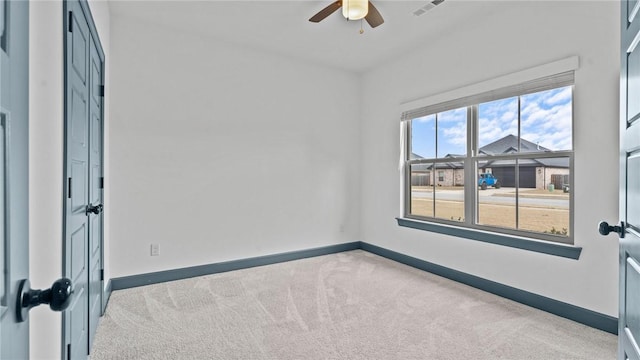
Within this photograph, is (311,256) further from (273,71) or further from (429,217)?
(273,71)

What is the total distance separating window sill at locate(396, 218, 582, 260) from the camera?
2.63 m

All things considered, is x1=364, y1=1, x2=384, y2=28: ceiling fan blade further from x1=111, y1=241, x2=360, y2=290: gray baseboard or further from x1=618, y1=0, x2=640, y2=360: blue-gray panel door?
x1=111, y1=241, x2=360, y2=290: gray baseboard

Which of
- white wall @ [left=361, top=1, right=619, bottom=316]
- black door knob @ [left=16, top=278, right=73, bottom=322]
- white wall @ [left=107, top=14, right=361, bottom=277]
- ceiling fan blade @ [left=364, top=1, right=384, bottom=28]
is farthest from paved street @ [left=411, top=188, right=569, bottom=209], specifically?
black door knob @ [left=16, top=278, right=73, bottom=322]

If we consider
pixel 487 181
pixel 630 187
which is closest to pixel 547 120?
pixel 487 181

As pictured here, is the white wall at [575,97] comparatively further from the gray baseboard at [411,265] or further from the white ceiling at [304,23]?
the white ceiling at [304,23]

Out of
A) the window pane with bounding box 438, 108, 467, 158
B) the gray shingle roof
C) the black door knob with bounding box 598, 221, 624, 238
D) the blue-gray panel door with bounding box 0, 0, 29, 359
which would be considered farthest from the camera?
the window pane with bounding box 438, 108, 467, 158

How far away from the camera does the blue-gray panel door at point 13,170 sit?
56 centimetres

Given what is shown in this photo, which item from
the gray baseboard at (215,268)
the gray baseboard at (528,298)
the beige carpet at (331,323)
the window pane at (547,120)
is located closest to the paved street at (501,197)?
the window pane at (547,120)

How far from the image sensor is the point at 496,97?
10.3 ft

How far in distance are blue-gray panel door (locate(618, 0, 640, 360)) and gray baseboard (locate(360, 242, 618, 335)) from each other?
5.07 ft

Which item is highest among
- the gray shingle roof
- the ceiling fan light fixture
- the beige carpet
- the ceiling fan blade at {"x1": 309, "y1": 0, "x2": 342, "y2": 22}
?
the ceiling fan blade at {"x1": 309, "y1": 0, "x2": 342, "y2": 22}

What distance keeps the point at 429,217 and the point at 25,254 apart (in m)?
3.81

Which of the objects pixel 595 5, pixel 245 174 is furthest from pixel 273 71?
pixel 595 5

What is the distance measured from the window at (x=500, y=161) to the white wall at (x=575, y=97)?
0.16 meters
